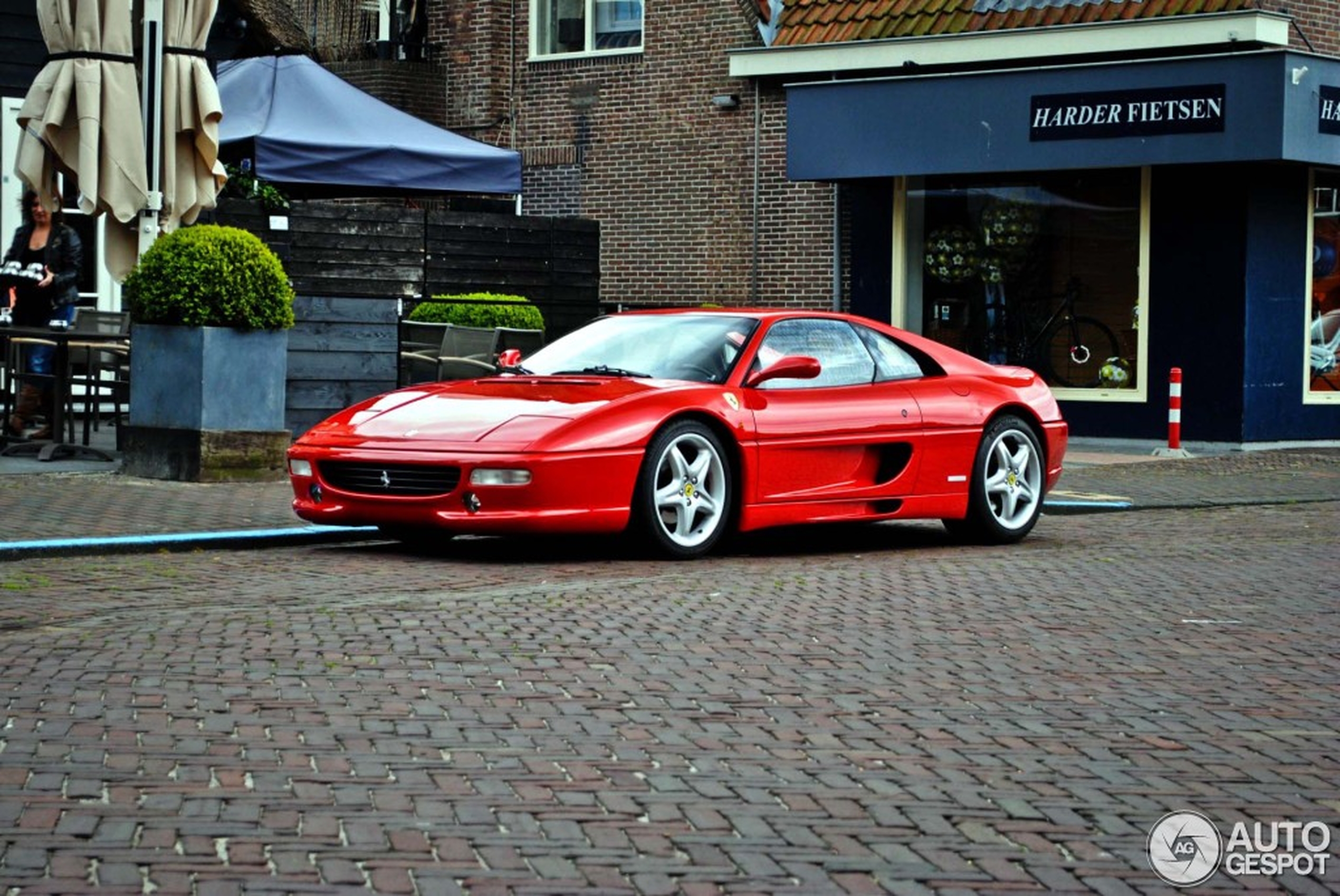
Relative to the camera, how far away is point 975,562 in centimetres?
1108

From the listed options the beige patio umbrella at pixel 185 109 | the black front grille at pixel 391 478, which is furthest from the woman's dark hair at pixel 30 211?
the black front grille at pixel 391 478

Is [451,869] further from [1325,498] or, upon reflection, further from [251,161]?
[251,161]

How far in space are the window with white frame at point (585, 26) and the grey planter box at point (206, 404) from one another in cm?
1262

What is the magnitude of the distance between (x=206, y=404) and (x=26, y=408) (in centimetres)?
289

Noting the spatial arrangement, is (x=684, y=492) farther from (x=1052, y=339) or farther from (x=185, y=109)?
(x=1052, y=339)

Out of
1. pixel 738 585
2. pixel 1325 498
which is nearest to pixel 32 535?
pixel 738 585

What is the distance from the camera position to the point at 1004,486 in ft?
40.1

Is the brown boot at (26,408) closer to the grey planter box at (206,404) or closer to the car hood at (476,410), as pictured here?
the grey planter box at (206,404)

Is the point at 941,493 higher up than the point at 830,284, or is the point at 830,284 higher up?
the point at 830,284

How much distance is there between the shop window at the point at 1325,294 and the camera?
21.4 metres

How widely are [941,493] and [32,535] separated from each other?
4.84m

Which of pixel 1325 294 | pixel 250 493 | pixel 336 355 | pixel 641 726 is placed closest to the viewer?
pixel 641 726

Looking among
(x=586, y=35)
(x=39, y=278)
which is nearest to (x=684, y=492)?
(x=39, y=278)

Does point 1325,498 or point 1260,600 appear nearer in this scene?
point 1260,600
